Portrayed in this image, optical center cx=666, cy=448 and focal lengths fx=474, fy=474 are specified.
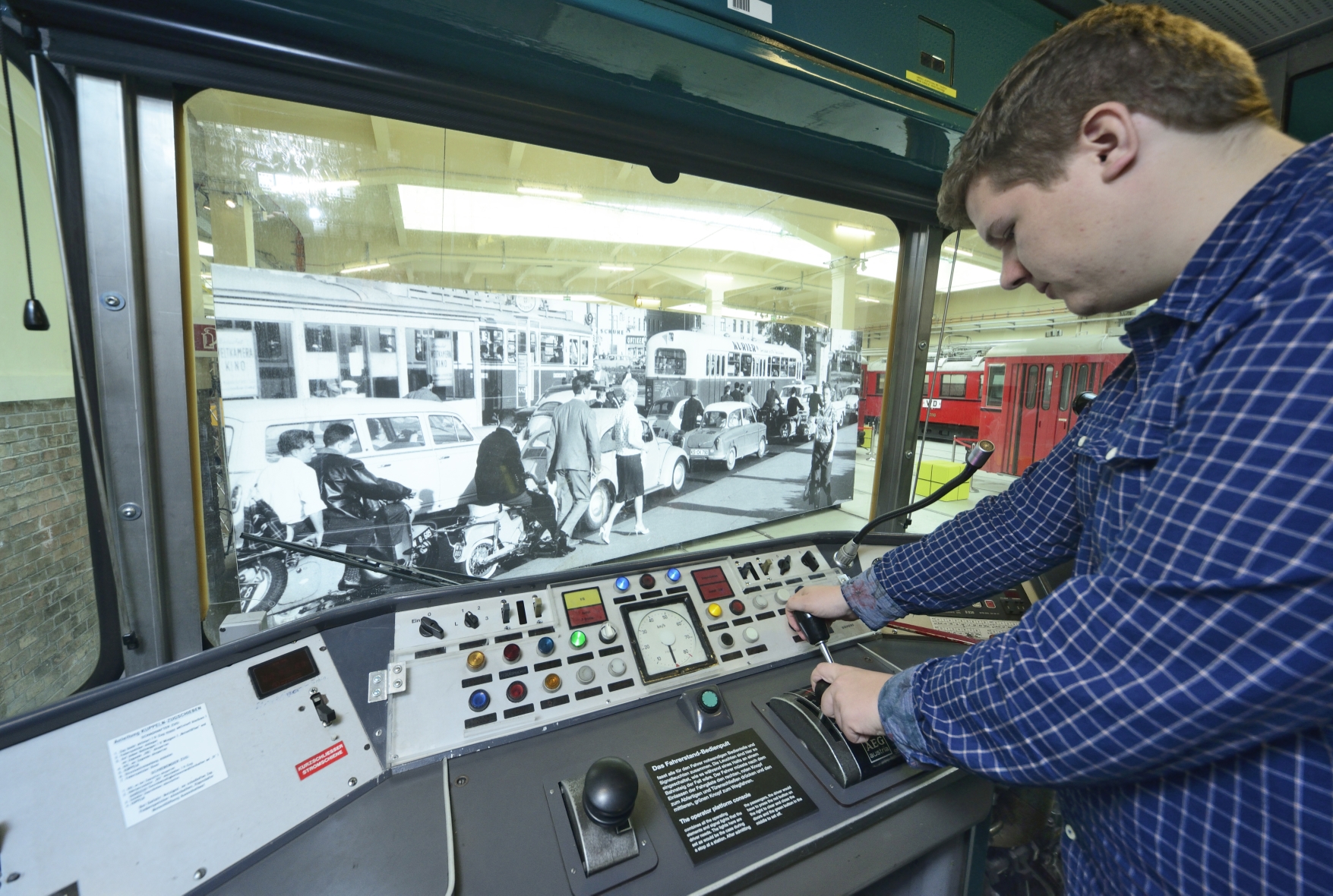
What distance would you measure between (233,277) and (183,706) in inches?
33.3

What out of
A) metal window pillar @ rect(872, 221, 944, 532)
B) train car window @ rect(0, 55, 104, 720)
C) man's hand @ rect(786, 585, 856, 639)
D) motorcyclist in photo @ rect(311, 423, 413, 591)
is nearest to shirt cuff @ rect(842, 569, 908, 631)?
man's hand @ rect(786, 585, 856, 639)

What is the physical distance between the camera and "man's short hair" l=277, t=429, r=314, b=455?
1.10m

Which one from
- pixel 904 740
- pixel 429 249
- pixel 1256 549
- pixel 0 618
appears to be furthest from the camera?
pixel 429 249

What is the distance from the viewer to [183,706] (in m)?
0.66

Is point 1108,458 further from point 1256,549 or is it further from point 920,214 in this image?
point 920,214

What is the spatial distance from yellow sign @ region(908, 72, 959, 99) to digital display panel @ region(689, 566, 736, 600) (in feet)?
3.55

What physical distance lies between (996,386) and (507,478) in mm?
2939

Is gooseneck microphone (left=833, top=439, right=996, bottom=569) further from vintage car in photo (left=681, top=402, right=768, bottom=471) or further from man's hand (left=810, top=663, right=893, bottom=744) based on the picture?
vintage car in photo (left=681, top=402, right=768, bottom=471)

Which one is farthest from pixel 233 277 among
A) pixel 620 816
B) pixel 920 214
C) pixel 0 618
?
pixel 920 214

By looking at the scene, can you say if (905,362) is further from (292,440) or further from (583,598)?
(292,440)

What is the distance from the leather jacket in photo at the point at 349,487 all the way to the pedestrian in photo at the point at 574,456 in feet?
1.49

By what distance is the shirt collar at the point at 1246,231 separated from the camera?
47 cm

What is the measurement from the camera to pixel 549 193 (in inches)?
55.8

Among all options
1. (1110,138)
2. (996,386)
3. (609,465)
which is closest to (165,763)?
(609,465)
